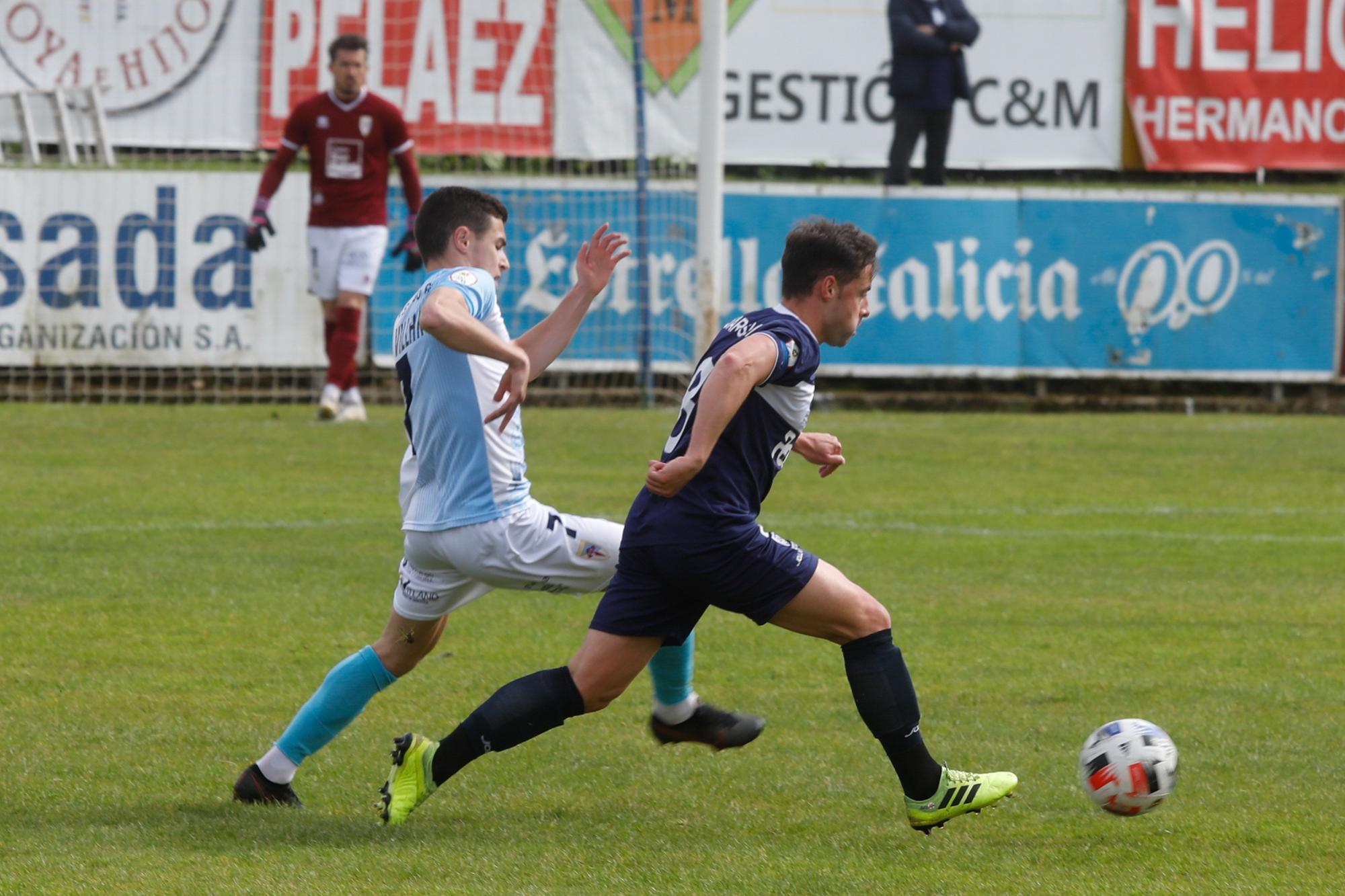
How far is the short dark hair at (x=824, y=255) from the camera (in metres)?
4.56

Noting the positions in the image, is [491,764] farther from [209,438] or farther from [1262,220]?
[1262,220]

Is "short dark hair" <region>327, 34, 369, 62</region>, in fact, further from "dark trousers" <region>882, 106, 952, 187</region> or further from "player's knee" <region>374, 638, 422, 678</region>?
"player's knee" <region>374, 638, 422, 678</region>

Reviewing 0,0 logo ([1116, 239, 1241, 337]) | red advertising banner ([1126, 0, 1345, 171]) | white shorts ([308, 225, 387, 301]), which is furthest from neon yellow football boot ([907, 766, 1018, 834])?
red advertising banner ([1126, 0, 1345, 171])

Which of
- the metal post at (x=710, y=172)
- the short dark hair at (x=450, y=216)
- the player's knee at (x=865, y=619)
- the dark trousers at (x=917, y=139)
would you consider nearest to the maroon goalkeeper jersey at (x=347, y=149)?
the metal post at (x=710, y=172)

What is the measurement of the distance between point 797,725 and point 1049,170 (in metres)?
13.3

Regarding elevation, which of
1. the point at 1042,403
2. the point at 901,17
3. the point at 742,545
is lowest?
the point at 1042,403

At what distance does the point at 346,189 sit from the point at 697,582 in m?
8.71

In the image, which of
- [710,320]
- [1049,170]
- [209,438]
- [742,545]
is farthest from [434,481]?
[1049,170]

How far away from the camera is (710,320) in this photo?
1386 cm

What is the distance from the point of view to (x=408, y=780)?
4.48 meters

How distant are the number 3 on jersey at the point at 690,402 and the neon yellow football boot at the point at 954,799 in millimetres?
1021

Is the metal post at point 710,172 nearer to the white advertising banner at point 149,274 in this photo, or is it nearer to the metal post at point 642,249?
the metal post at point 642,249

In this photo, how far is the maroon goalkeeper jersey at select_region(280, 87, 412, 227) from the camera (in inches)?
491

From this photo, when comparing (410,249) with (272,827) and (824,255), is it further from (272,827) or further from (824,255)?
(272,827)
